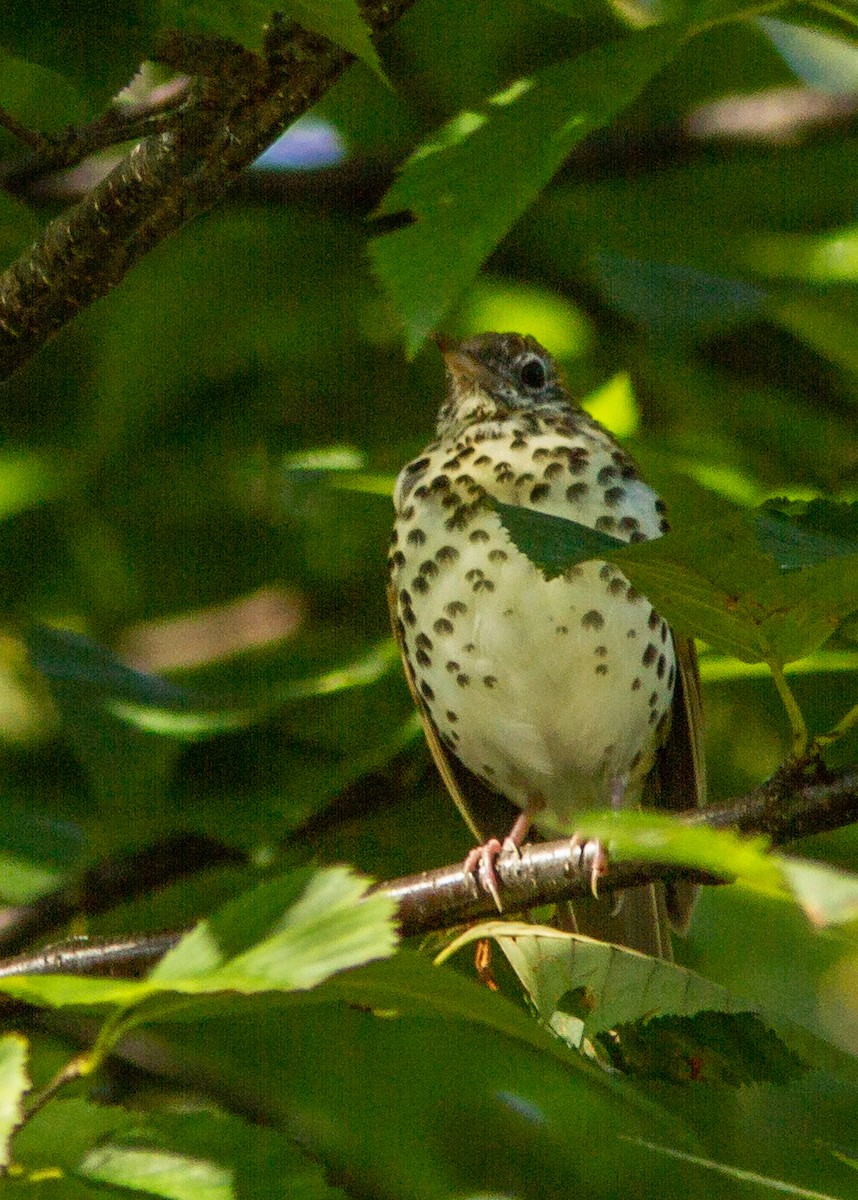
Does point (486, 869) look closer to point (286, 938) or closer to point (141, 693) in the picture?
point (141, 693)

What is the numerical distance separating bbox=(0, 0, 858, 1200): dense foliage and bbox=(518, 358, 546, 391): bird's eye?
18 centimetres

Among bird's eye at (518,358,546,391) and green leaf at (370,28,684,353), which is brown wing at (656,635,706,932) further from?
green leaf at (370,28,684,353)

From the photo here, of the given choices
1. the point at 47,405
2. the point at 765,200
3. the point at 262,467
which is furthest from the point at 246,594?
the point at 765,200

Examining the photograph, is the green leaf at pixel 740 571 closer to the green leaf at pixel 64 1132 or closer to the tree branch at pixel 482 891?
the tree branch at pixel 482 891

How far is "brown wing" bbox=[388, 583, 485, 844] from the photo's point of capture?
3.85 metres

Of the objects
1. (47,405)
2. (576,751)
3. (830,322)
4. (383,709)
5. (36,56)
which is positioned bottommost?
(576,751)

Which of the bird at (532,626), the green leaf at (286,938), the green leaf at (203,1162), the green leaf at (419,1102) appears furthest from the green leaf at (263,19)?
the green leaf at (419,1102)

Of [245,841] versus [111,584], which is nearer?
[245,841]

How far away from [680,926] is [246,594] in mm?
1494

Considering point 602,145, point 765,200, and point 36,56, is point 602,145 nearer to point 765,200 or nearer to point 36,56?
point 765,200

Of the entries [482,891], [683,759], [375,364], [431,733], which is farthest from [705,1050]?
[375,364]

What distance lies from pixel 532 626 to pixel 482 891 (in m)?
1.08

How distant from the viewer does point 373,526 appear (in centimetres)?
431

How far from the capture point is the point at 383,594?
4559 mm
